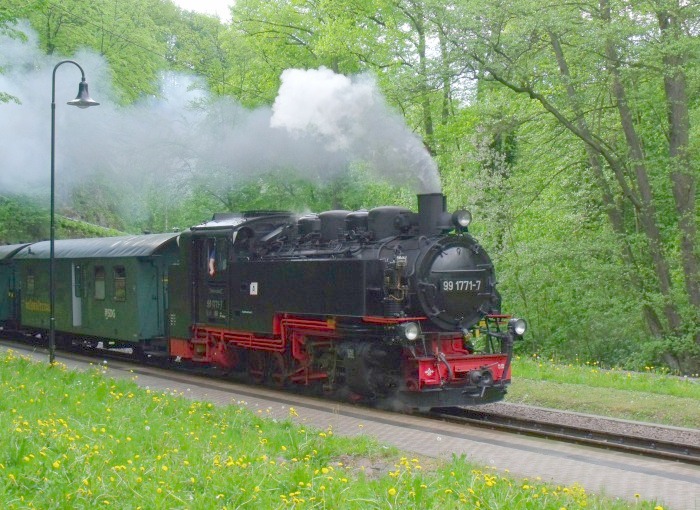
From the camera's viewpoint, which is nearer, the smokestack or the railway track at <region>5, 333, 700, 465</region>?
the railway track at <region>5, 333, 700, 465</region>

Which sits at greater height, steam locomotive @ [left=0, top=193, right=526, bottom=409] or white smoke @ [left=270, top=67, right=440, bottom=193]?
white smoke @ [left=270, top=67, right=440, bottom=193]

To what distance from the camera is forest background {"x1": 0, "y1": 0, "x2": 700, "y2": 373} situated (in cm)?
1762

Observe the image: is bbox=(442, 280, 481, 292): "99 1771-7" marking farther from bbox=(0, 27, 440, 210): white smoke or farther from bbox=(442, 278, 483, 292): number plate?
bbox=(0, 27, 440, 210): white smoke

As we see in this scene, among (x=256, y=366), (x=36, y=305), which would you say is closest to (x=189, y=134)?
(x=36, y=305)

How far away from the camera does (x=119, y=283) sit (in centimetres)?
1822

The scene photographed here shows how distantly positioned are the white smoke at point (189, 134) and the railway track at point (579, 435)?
12.0 ft

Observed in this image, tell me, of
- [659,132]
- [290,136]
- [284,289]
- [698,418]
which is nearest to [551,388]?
[698,418]

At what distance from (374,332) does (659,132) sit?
13.2m

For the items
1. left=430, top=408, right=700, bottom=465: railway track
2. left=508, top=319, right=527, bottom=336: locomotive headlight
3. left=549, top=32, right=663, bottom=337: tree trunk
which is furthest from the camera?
left=549, top=32, right=663, bottom=337: tree trunk

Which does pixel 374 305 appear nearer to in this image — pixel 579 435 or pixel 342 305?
pixel 342 305

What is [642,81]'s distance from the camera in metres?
19.1

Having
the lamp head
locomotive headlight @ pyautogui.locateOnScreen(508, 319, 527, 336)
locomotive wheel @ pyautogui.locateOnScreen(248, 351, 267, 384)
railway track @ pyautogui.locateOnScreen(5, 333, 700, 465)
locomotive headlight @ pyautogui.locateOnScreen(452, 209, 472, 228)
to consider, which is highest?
the lamp head

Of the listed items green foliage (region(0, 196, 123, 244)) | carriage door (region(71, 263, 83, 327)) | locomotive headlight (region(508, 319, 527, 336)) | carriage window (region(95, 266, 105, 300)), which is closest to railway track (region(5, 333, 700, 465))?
locomotive headlight (region(508, 319, 527, 336))

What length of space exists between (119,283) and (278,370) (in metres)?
5.70
